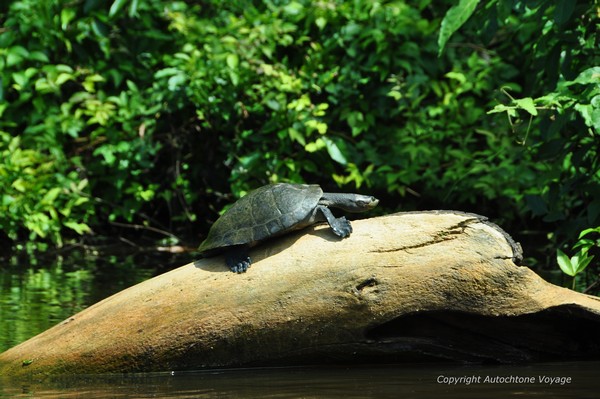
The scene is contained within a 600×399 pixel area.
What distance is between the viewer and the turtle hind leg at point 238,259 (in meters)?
4.54

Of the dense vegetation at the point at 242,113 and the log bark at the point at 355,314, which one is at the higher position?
the log bark at the point at 355,314

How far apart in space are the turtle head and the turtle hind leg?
51 centimetres

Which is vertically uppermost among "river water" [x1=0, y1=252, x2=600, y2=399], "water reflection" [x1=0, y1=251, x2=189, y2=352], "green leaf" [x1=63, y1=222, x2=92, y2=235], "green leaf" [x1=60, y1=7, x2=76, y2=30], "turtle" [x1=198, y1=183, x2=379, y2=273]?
"turtle" [x1=198, y1=183, x2=379, y2=273]

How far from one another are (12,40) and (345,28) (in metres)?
3.63

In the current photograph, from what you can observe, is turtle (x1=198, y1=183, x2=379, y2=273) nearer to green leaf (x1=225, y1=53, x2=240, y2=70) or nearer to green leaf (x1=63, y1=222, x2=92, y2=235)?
green leaf (x1=225, y1=53, x2=240, y2=70)

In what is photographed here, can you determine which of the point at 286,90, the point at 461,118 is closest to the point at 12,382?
the point at 286,90

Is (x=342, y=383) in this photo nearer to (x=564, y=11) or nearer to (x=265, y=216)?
(x=265, y=216)

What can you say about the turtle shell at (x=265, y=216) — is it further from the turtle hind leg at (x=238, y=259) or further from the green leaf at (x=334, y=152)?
the green leaf at (x=334, y=152)

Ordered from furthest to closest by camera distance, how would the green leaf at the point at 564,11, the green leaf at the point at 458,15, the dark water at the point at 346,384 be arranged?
1. the green leaf at the point at 564,11
2. the green leaf at the point at 458,15
3. the dark water at the point at 346,384

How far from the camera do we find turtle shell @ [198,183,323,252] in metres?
4.60

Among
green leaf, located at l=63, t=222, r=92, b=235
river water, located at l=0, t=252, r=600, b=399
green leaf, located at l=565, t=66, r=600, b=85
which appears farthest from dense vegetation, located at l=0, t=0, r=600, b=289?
river water, located at l=0, t=252, r=600, b=399

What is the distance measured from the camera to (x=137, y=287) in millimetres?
4641

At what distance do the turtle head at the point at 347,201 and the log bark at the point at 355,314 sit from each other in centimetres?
38

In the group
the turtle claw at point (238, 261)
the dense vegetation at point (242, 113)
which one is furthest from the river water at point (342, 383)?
the dense vegetation at point (242, 113)
